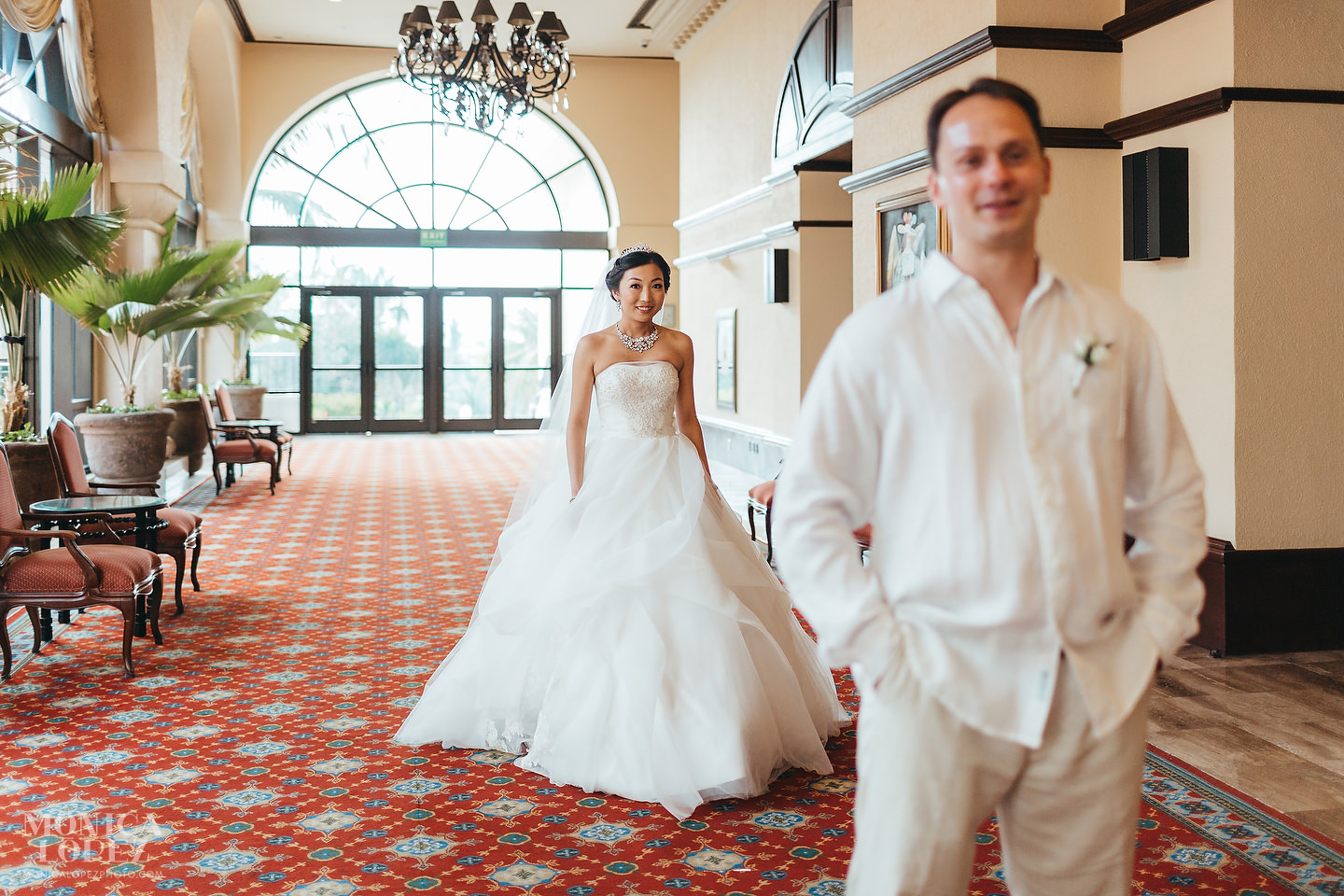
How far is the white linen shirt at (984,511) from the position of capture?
1.70m

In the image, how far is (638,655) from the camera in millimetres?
3787

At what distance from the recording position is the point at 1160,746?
4156 mm

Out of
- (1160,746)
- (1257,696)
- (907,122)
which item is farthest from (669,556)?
(907,122)

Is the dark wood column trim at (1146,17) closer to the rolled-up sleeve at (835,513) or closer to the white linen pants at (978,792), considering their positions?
the rolled-up sleeve at (835,513)

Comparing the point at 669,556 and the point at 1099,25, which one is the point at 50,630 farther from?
the point at 1099,25

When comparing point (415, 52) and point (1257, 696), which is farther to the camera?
point (415, 52)

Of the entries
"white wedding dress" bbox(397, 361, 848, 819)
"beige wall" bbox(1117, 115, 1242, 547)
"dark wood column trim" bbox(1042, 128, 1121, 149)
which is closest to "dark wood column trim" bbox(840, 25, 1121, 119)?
"dark wood column trim" bbox(1042, 128, 1121, 149)

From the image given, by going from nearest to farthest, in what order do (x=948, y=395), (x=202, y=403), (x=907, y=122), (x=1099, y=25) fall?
(x=948, y=395), (x=1099, y=25), (x=907, y=122), (x=202, y=403)

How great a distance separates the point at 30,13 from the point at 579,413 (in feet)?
22.2

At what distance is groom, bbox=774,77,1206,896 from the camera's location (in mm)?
1696

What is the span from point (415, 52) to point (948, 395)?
10480 mm

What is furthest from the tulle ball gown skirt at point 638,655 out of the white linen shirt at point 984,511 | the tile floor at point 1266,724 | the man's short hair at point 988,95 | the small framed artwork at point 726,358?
the small framed artwork at point 726,358

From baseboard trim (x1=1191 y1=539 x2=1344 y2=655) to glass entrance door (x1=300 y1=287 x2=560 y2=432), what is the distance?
15489mm

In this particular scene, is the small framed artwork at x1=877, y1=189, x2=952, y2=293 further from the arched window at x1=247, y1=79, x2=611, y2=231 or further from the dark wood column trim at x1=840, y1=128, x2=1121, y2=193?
the arched window at x1=247, y1=79, x2=611, y2=231
